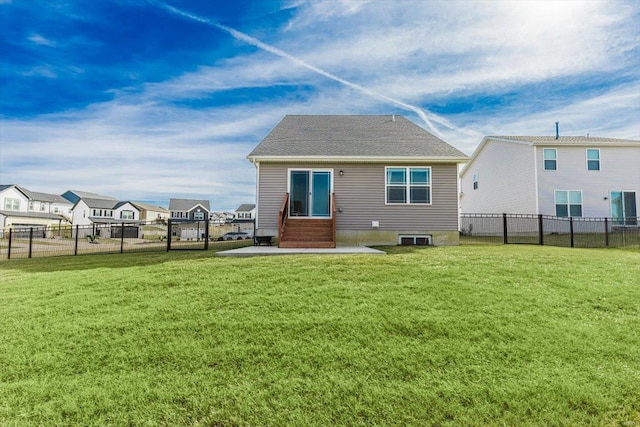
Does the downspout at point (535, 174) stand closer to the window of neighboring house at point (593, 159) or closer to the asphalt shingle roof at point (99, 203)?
the window of neighboring house at point (593, 159)

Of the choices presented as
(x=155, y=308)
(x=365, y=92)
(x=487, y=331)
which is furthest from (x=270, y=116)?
(x=487, y=331)

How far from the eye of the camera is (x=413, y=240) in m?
12.7

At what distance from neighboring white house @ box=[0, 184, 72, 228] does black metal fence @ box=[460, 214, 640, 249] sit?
52.2m

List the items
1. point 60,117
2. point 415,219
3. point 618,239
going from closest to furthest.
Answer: point 415,219 → point 618,239 → point 60,117

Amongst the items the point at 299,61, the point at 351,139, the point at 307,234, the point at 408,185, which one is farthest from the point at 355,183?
the point at 299,61

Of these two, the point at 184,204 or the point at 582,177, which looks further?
the point at 184,204

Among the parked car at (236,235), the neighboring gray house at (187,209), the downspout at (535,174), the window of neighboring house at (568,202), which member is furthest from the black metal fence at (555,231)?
the neighboring gray house at (187,209)

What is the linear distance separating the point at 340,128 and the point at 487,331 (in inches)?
494

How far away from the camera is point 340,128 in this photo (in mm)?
15406

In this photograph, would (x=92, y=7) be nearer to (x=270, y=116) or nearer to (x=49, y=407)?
(x=270, y=116)

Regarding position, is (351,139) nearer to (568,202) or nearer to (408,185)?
(408,185)

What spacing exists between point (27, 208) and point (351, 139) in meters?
54.9

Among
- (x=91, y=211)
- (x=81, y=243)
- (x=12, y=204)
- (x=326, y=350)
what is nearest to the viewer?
(x=326, y=350)

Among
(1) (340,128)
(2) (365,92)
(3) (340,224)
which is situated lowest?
(3) (340,224)
